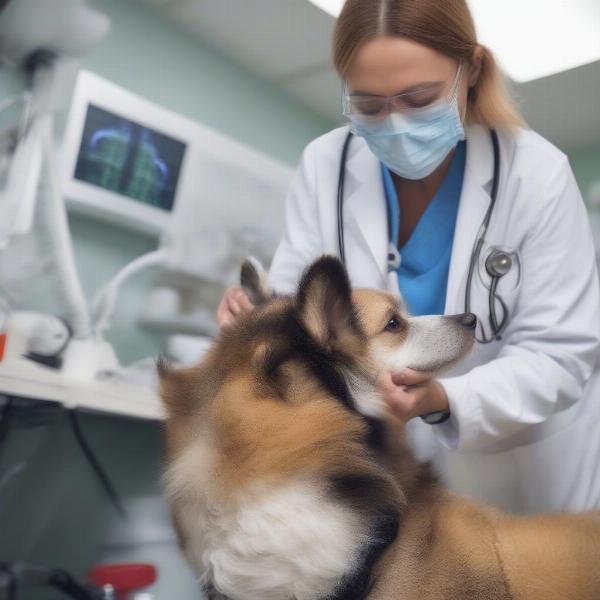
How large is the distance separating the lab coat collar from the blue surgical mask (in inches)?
2.6

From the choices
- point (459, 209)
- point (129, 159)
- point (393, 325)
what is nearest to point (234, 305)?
point (393, 325)

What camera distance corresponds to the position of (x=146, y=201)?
8.45ft

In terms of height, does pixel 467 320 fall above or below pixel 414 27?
below

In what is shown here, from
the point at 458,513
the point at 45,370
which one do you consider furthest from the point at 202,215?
the point at 458,513

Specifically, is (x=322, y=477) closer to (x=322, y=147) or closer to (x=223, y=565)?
(x=223, y=565)

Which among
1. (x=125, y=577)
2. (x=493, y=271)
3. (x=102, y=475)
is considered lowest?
(x=125, y=577)

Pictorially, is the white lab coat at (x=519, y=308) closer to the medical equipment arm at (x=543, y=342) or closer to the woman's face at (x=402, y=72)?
the medical equipment arm at (x=543, y=342)

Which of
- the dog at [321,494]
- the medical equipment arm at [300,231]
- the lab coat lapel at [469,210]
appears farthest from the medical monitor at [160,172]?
the dog at [321,494]

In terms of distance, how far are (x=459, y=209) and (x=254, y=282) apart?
458mm

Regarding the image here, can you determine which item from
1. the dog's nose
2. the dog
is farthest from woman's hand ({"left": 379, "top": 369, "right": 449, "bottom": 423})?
the dog's nose

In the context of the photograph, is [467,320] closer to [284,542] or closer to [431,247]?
[431,247]

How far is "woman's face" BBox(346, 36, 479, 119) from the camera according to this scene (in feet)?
4.46

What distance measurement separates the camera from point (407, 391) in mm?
1126

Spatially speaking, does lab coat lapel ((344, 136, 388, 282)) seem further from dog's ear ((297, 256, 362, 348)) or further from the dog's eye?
dog's ear ((297, 256, 362, 348))
